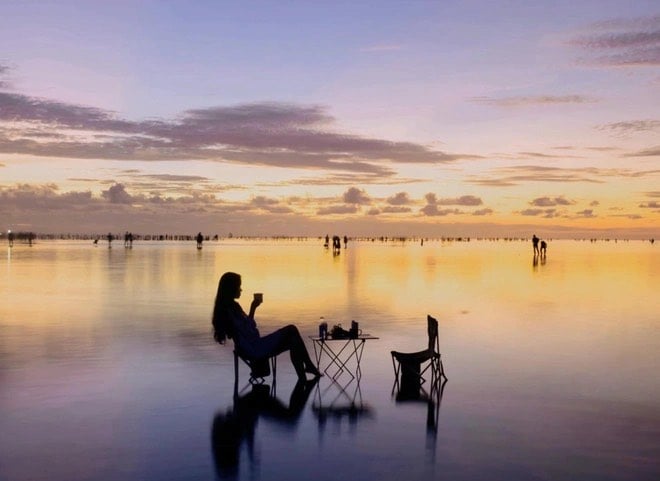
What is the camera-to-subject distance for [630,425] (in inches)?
347

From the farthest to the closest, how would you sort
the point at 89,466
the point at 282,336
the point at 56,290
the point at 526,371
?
the point at 56,290 < the point at 526,371 < the point at 282,336 < the point at 89,466

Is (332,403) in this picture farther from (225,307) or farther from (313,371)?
(225,307)

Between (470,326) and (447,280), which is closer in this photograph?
(470,326)

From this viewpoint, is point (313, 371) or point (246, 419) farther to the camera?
point (313, 371)

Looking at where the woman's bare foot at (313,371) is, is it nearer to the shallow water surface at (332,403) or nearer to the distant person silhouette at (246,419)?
the distant person silhouette at (246,419)

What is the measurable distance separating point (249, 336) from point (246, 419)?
2450mm

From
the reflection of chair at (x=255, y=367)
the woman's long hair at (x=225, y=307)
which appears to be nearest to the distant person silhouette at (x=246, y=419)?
the reflection of chair at (x=255, y=367)

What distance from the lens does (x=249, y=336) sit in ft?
37.0

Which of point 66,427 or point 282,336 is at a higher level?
point 282,336

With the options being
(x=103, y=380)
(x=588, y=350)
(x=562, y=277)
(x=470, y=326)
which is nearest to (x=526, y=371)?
(x=588, y=350)

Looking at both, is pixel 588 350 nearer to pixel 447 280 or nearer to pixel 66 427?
pixel 66 427

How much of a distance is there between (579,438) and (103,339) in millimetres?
10064

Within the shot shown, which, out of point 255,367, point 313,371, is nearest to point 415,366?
point 313,371

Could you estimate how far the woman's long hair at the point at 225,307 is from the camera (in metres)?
11.3
